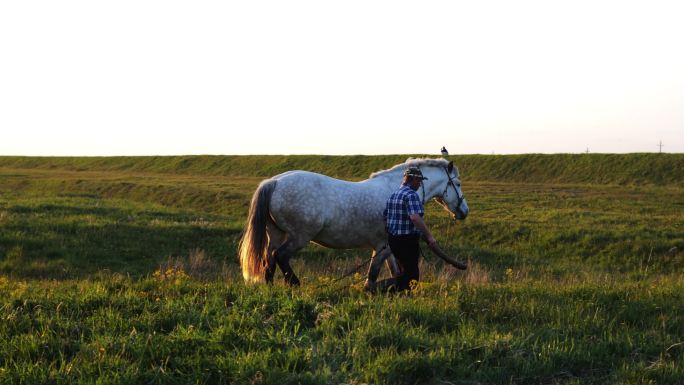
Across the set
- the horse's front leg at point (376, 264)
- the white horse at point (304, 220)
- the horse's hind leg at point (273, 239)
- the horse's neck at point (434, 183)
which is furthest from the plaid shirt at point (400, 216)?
the horse's neck at point (434, 183)

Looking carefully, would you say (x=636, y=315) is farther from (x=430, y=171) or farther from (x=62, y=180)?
(x=62, y=180)

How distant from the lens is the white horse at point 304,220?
959 cm

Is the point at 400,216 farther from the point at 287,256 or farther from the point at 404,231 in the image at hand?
the point at 287,256

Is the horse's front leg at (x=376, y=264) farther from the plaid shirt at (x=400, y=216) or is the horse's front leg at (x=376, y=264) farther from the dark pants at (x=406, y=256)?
the plaid shirt at (x=400, y=216)

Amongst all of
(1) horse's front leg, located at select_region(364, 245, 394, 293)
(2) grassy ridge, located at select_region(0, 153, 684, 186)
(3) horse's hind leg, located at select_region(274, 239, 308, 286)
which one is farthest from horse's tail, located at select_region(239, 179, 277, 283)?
(2) grassy ridge, located at select_region(0, 153, 684, 186)

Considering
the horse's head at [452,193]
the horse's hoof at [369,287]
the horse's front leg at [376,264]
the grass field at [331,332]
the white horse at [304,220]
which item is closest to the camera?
the grass field at [331,332]

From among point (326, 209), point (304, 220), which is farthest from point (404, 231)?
point (304, 220)

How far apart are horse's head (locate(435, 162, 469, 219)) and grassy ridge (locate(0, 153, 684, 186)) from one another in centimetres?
3893

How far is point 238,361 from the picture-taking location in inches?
202

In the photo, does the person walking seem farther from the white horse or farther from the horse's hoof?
the white horse

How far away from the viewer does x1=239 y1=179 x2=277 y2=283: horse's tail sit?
9.64 m

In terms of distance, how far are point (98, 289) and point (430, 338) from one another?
437 centimetres

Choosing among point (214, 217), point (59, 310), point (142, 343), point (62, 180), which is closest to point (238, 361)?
point (142, 343)

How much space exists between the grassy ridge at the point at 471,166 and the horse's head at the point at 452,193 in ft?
128
